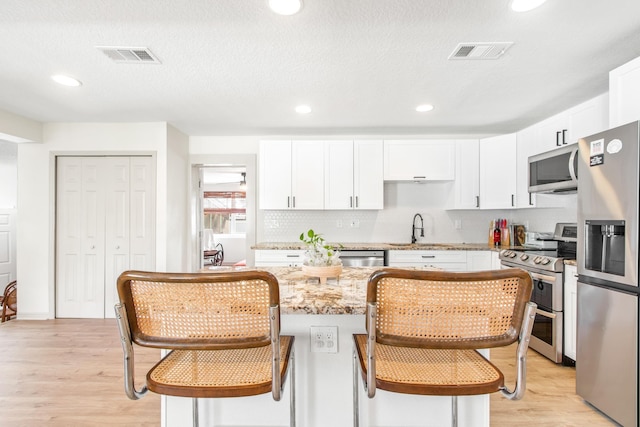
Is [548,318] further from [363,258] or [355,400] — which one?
[355,400]

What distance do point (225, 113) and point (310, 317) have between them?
8.98 ft

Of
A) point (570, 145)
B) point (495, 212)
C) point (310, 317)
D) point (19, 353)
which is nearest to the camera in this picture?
point (310, 317)

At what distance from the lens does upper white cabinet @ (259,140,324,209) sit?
4.05 metres

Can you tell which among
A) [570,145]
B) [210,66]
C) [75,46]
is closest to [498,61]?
[570,145]

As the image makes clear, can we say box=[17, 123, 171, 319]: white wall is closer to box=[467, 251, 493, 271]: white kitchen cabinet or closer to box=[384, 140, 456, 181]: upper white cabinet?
box=[384, 140, 456, 181]: upper white cabinet

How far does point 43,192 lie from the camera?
12.8 ft

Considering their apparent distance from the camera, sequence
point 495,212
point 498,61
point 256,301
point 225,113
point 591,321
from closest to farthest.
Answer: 1. point 256,301
2. point 591,321
3. point 498,61
4. point 225,113
5. point 495,212

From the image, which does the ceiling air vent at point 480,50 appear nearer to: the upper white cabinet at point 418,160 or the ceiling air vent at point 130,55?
the upper white cabinet at point 418,160

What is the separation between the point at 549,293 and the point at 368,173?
2230mm

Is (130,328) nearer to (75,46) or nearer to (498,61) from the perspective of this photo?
(75,46)

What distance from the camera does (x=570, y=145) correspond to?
271cm

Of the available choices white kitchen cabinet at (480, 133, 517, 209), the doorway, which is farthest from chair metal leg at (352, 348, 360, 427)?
the doorway

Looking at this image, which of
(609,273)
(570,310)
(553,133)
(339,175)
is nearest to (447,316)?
(609,273)

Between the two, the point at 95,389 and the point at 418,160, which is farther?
the point at 418,160
